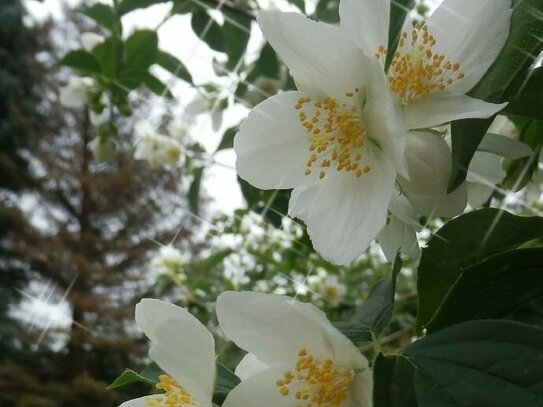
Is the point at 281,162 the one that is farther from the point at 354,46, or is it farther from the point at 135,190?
the point at 135,190

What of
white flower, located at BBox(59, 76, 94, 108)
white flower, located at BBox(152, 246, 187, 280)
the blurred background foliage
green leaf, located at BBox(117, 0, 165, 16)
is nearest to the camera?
green leaf, located at BBox(117, 0, 165, 16)

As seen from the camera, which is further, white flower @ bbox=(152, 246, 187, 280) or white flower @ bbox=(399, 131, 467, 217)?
white flower @ bbox=(152, 246, 187, 280)

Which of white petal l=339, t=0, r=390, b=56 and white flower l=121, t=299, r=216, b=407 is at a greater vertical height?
white petal l=339, t=0, r=390, b=56

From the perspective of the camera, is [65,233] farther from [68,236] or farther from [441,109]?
[441,109]

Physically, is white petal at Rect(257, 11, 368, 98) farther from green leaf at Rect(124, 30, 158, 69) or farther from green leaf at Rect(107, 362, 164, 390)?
green leaf at Rect(124, 30, 158, 69)

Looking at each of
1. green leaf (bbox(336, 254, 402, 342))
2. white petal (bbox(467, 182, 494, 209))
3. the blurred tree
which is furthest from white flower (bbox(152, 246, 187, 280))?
the blurred tree

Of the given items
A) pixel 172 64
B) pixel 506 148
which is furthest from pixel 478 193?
pixel 172 64

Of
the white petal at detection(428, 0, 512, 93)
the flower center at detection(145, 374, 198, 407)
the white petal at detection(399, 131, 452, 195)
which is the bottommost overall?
the flower center at detection(145, 374, 198, 407)
